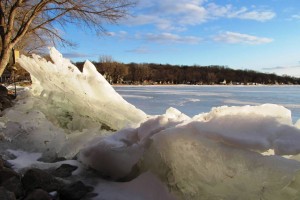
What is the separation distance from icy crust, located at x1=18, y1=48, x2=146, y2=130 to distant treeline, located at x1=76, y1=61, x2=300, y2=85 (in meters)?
68.8

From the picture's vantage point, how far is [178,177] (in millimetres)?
4035

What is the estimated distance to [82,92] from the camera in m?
8.14

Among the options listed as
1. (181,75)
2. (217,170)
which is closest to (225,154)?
(217,170)

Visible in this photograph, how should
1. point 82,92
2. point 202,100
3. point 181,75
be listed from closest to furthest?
point 82,92 < point 202,100 < point 181,75

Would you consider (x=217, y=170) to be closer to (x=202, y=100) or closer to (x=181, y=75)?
(x=202, y=100)

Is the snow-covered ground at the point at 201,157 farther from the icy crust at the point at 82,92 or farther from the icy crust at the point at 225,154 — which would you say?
the icy crust at the point at 82,92

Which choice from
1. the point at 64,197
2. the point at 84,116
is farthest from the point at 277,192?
the point at 84,116

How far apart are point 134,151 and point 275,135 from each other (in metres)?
1.51

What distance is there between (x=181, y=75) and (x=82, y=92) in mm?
84162

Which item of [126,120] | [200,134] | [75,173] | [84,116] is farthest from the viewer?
[84,116]

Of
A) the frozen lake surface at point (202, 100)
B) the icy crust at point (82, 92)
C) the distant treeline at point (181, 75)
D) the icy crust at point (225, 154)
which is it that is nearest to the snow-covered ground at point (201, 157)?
the icy crust at point (225, 154)

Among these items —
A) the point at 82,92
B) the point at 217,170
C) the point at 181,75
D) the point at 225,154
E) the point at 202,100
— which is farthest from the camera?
the point at 181,75

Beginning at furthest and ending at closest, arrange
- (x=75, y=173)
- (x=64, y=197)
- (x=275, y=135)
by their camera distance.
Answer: (x=75, y=173) → (x=64, y=197) → (x=275, y=135)

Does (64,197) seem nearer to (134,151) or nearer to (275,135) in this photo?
(134,151)
